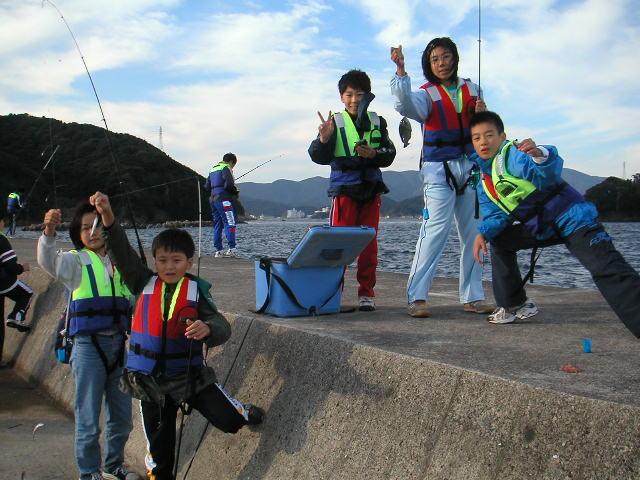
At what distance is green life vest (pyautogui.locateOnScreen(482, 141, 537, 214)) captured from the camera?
4.00 meters

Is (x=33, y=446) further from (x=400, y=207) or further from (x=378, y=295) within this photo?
(x=400, y=207)

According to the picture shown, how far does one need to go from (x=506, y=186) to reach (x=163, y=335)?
2287 millimetres

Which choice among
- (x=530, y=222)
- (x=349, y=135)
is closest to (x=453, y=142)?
(x=349, y=135)

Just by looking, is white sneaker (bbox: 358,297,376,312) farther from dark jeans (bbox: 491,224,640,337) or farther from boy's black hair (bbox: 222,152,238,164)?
boy's black hair (bbox: 222,152,238,164)

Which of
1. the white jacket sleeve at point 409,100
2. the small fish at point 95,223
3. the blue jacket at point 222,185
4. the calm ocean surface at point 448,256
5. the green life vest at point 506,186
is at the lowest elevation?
the calm ocean surface at point 448,256

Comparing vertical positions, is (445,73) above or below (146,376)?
above

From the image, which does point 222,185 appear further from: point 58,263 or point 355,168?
point 58,263

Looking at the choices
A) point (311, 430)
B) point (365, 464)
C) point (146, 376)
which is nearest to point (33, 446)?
point (146, 376)

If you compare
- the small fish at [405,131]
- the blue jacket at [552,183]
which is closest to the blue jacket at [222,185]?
the small fish at [405,131]

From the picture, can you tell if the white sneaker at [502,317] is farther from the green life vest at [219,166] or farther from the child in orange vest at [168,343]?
the green life vest at [219,166]

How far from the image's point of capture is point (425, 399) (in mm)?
2859

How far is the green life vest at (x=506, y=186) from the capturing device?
4001 millimetres

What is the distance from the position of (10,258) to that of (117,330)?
3.42 m

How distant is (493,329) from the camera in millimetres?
4262
